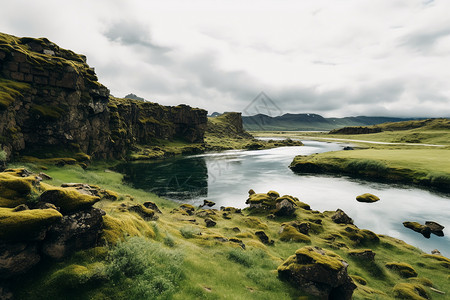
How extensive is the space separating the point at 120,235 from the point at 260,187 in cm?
5762

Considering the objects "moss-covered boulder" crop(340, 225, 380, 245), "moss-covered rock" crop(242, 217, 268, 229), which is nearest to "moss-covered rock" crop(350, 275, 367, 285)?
"moss-covered boulder" crop(340, 225, 380, 245)

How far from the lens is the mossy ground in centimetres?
972

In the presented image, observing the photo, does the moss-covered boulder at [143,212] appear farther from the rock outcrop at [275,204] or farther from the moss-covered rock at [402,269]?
the moss-covered rock at [402,269]

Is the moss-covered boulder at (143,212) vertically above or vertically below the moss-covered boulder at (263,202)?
above

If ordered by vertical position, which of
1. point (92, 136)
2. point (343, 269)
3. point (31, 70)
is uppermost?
point (31, 70)

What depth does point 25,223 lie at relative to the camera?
9.56 meters

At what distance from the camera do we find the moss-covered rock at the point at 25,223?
9172 millimetres

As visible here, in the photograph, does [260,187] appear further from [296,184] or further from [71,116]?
[71,116]

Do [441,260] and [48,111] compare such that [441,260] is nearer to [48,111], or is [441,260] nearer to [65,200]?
[65,200]

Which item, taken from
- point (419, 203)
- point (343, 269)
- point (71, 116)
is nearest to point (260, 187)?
point (419, 203)

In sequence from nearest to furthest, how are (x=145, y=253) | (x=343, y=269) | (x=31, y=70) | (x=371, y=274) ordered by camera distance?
1. (x=145, y=253)
2. (x=343, y=269)
3. (x=371, y=274)
4. (x=31, y=70)

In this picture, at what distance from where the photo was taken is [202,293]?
11.6m

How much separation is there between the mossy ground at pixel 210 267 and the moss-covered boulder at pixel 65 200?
233 centimetres

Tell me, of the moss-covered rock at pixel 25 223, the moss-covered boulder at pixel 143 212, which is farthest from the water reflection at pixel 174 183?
the moss-covered rock at pixel 25 223
